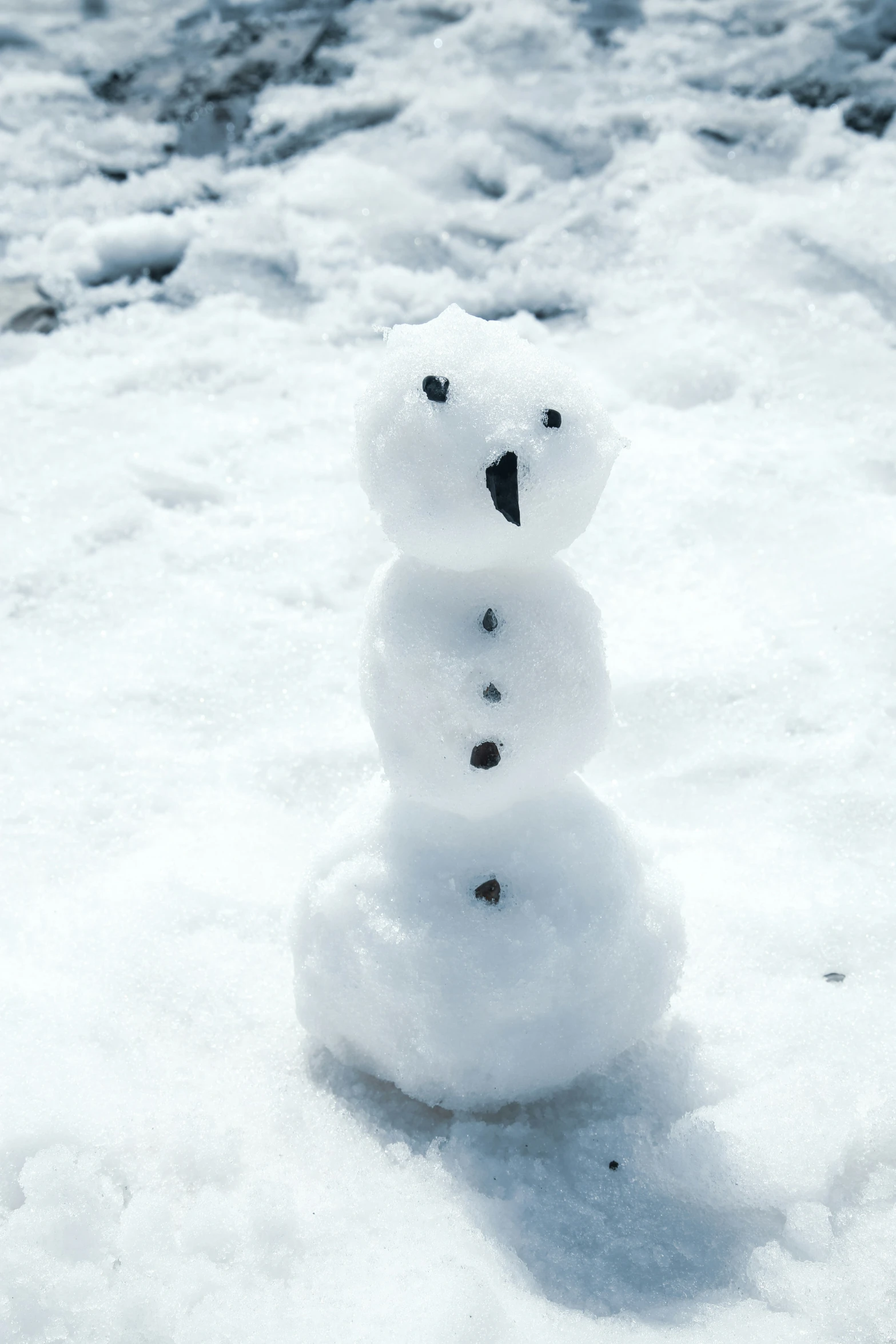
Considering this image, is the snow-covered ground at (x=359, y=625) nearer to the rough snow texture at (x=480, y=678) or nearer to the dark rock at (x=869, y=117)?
the dark rock at (x=869, y=117)

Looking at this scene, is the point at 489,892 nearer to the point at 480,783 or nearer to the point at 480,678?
the point at 480,783

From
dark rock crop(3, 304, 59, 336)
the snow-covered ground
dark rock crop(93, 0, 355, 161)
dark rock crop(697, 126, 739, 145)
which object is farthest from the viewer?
dark rock crop(93, 0, 355, 161)

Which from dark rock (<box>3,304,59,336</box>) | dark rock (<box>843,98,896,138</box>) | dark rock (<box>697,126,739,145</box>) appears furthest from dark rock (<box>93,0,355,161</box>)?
dark rock (<box>843,98,896,138</box>)

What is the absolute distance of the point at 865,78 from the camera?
16.2ft

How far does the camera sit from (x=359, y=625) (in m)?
2.93

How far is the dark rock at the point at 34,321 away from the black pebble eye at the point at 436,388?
2918mm

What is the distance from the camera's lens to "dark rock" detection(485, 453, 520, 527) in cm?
148

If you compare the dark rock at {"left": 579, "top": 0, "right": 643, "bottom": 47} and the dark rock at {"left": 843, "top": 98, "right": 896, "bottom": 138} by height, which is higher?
the dark rock at {"left": 579, "top": 0, "right": 643, "bottom": 47}

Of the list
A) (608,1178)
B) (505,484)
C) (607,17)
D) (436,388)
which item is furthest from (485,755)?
(607,17)

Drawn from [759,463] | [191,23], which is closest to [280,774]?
[759,463]

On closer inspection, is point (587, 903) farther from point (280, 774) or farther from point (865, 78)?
point (865, 78)

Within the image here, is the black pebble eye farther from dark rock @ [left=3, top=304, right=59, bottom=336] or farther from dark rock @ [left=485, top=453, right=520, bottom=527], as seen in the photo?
dark rock @ [left=3, top=304, right=59, bottom=336]

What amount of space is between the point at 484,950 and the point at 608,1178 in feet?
1.20

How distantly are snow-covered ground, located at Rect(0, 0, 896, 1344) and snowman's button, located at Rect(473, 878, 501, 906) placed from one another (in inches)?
13.1
